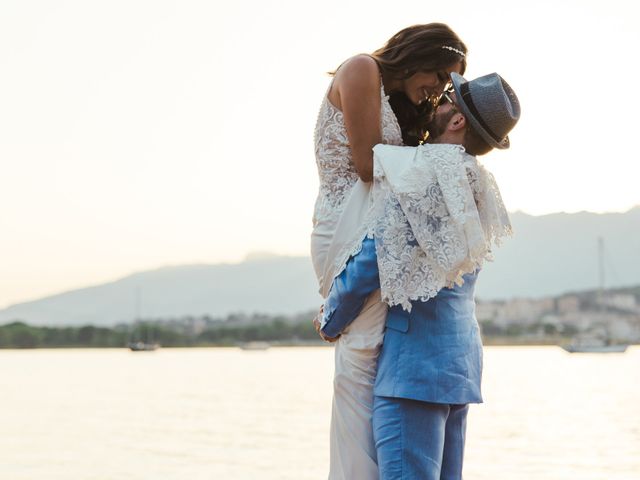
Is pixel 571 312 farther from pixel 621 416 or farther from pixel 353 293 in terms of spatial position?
pixel 353 293

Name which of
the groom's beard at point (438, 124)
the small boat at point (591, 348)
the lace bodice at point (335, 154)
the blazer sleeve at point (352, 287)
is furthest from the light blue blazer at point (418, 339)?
the small boat at point (591, 348)

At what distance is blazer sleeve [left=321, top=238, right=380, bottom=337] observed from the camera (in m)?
2.05

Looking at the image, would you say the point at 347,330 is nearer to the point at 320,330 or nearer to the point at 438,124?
the point at 320,330

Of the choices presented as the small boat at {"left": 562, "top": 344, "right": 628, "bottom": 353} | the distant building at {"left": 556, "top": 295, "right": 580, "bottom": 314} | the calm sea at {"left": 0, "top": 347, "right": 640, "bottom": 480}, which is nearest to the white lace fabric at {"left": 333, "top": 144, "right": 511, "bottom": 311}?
the calm sea at {"left": 0, "top": 347, "right": 640, "bottom": 480}

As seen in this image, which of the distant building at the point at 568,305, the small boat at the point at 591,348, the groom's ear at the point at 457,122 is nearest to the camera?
the groom's ear at the point at 457,122

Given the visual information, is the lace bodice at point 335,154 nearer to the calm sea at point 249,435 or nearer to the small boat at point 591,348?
the calm sea at point 249,435

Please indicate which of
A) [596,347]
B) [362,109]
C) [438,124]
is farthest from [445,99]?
[596,347]

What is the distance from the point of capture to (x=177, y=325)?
4279 inches

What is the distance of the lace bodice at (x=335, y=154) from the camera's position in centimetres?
218

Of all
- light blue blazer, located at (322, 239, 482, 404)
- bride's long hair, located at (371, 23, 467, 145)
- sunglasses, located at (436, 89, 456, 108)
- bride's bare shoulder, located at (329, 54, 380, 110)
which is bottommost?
light blue blazer, located at (322, 239, 482, 404)

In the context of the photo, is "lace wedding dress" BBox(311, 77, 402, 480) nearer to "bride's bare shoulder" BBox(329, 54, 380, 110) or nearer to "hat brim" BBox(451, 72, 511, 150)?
"bride's bare shoulder" BBox(329, 54, 380, 110)

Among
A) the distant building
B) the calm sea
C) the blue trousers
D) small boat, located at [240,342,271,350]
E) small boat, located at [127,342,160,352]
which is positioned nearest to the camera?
the blue trousers

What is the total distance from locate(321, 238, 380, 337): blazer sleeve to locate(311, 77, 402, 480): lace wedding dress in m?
0.03

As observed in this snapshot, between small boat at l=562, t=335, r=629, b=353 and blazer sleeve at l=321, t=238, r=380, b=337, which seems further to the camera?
small boat at l=562, t=335, r=629, b=353
